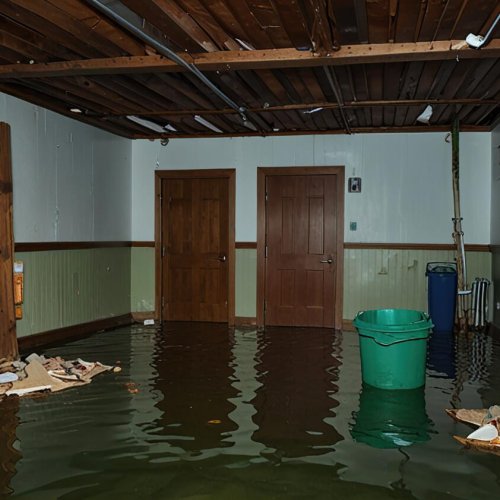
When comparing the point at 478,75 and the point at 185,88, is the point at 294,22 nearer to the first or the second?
the point at 185,88

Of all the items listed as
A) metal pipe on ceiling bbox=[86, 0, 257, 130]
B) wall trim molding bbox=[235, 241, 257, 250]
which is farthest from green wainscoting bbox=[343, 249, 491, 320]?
metal pipe on ceiling bbox=[86, 0, 257, 130]

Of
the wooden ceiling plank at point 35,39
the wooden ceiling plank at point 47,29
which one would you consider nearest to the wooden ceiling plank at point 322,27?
the wooden ceiling plank at point 47,29

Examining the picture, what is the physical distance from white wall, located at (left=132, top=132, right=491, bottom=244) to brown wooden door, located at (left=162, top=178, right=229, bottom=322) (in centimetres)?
29

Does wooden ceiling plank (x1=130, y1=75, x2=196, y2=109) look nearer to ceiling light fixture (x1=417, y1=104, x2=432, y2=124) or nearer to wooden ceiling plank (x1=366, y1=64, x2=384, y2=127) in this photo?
wooden ceiling plank (x1=366, y1=64, x2=384, y2=127)

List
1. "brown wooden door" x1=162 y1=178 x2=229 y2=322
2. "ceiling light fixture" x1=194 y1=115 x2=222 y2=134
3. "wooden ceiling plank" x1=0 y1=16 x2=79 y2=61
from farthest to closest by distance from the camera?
"brown wooden door" x1=162 y1=178 x2=229 y2=322, "ceiling light fixture" x1=194 y1=115 x2=222 y2=134, "wooden ceiling plank" x1=0 y1=16 x2=79 y2=61

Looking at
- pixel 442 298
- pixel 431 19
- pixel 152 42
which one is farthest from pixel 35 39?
pixel 442 298

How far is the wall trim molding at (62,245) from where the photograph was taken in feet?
19.2

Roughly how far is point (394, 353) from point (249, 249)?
12.4 feet

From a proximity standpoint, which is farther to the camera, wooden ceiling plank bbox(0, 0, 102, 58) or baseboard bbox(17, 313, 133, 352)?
baseboard bbox(17, 313, 133, 352)

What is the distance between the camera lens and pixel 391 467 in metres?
3.02

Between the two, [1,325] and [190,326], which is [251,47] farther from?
[190,326]

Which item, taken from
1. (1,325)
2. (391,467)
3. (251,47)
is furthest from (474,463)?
(1,325)

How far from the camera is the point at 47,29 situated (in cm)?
402

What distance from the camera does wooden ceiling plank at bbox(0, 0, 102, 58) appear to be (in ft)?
12.3
